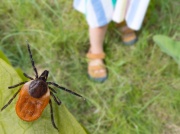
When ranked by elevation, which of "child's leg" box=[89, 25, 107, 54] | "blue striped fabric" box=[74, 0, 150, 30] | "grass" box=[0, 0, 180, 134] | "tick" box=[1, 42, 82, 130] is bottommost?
"grass" box=[0, 0, 180, 134]

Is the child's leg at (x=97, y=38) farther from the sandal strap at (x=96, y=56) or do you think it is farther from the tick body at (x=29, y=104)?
the tick body at (x=29, y=104)

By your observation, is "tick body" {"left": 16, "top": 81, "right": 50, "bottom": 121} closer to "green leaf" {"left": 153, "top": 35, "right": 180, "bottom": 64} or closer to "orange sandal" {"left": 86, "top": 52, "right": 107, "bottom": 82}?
"green leaf" {"left": 153, "top": 35, "right": 180, "bottom": 64}

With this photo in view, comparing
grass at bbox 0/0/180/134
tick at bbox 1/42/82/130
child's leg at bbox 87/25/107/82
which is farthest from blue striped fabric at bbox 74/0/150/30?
tick at bbox 1/42/82/130

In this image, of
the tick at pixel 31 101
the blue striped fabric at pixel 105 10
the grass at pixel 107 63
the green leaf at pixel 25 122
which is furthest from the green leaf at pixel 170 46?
the green leaf at pixel 25 122

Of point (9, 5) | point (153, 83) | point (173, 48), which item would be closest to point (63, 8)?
point (9, 5)

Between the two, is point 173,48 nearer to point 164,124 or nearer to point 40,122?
point 164,124

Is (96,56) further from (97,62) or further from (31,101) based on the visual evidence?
(31,101)

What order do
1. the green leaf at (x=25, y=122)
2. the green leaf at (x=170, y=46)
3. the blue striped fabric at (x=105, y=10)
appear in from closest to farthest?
the green leaf at (x=25, y=122) → the green leaf at (x=170, y=46) → the blue striped fabric at (x=105, y=10)
